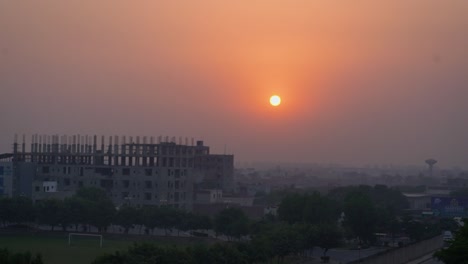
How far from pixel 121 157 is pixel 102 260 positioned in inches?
1233

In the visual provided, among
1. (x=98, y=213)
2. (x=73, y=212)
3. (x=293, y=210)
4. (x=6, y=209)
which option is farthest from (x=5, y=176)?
(x=293, y=210)

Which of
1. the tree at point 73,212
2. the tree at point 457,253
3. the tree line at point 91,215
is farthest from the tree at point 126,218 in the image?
the tree at point 457,253

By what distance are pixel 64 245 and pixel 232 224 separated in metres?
6.50

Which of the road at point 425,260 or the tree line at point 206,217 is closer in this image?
the road at point 425,260

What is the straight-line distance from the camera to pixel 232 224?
33875 millimetres

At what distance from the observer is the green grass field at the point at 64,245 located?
27.9m

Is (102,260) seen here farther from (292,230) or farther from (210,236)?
(210,236)

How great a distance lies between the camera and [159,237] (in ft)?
119

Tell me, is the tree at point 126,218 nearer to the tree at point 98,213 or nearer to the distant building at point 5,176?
the tree at point 98,213

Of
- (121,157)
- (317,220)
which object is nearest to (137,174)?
(121,157)

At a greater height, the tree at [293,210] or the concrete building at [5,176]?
the concrete building at [5,176]

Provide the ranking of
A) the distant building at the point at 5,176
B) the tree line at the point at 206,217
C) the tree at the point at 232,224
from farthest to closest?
the distant building at the point at 5,176
the tree line at the point at 206,217
the tree at the point at 232,224

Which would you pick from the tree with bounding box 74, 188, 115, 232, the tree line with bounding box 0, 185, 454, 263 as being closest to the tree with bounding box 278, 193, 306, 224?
the tree line with bounding box 0, 185, 454, 263

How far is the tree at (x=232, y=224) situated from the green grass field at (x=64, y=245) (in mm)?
1476
